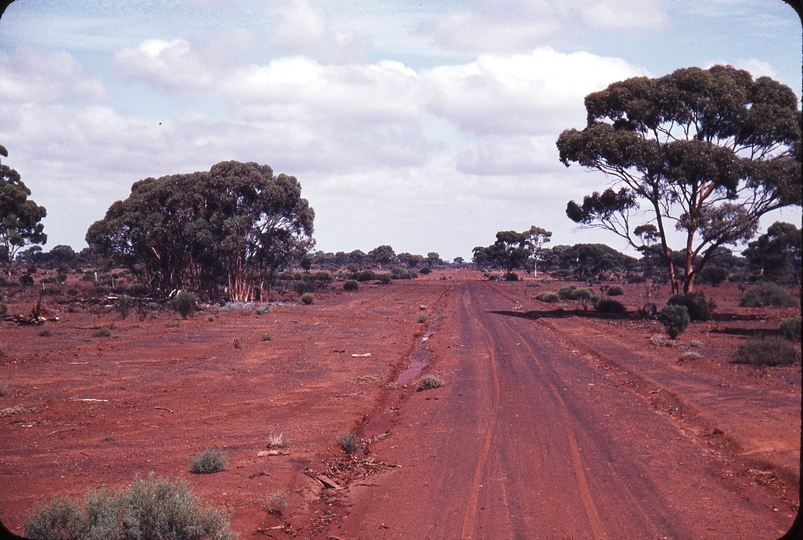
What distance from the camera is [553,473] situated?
8875mm

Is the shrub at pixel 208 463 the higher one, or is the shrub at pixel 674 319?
the shrub at pixel 674 319

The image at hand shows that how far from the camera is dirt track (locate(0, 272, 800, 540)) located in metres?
7.62

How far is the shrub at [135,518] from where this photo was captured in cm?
583

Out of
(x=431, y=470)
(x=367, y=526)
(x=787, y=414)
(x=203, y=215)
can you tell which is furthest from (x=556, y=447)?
(x=203, y=215)

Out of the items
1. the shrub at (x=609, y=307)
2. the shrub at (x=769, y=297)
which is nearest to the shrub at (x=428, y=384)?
the shrub at (x=609, y=307)

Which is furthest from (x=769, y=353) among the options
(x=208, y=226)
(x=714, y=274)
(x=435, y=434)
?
(x=714, y=274)

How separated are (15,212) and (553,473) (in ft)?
192

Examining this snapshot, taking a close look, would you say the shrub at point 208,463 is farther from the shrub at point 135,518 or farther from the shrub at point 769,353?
the shrub at point 769,353

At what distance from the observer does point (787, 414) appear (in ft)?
38.1

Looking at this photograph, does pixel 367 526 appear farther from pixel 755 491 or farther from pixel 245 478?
pixel 755 491

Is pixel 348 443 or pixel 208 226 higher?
pixel 208 226

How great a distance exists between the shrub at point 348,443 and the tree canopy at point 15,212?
53.0 meters

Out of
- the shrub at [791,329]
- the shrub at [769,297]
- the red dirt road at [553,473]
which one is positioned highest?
the shrub at [769,297]

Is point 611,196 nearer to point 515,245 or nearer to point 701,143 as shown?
point 701,143
